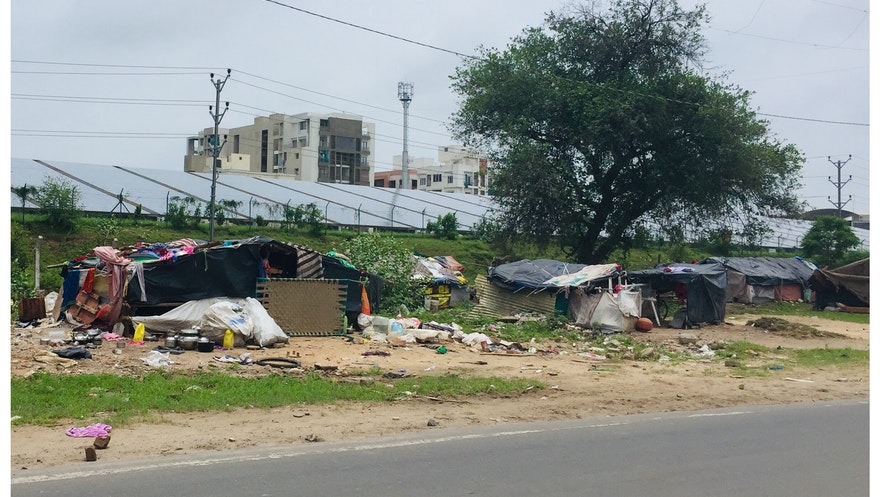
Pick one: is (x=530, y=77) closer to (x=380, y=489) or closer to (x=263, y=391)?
(x=263, y=391)

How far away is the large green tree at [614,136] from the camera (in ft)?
104

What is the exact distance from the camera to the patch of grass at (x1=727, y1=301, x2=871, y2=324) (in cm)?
3000

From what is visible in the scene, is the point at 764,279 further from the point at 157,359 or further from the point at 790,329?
the point at 157,359

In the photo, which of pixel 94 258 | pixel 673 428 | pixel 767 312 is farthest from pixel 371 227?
pixel 673 428

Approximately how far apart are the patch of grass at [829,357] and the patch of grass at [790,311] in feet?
36.2

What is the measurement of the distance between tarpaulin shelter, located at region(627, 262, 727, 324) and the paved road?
15529mm

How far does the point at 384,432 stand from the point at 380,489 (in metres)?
2.34

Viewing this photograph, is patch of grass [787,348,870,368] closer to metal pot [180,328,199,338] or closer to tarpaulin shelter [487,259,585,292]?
tarpaulin shelter [487,259,585,292]

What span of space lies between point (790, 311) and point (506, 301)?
13.0m

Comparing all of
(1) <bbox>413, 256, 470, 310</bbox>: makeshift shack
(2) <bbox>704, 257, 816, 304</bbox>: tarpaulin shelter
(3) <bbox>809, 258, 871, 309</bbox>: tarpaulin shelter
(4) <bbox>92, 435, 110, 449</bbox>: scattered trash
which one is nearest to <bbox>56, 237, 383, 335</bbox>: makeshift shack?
(1) <bbox>413, 256, 470, 310</bbox>: makeshift shack

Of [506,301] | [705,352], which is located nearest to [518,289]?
[506,301]

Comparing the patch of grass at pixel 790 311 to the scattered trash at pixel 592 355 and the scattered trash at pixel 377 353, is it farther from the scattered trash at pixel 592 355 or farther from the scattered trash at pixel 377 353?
the scattered trash at pixel 377 353

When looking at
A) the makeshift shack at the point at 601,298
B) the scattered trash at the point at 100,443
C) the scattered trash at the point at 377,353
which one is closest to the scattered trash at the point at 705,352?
the makeshift shack at the point at 601,298

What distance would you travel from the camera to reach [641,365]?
1568cm
